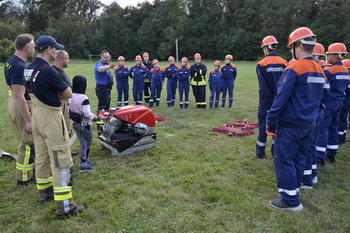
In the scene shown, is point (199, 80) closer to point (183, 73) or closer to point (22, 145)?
point (183, 73)

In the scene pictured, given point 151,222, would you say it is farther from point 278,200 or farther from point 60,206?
point 278,200

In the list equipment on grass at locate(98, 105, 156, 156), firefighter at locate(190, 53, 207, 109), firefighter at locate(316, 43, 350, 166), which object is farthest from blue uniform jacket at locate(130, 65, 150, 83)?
firefighter at locate(316, 43, 350, 166)

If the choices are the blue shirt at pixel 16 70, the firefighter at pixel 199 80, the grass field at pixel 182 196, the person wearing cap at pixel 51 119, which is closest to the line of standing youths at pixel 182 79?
the firefighter at pixel 199 80

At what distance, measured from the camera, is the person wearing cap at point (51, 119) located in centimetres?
326

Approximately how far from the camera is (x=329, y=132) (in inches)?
215

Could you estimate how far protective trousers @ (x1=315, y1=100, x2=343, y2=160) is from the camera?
498 cm

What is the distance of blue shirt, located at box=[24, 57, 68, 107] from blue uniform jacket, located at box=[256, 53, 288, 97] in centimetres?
371

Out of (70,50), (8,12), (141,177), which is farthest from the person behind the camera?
(8,12)

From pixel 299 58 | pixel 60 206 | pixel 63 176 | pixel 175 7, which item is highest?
pixel 175 7

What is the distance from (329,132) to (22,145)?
19.4 feet

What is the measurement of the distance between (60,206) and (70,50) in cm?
6548

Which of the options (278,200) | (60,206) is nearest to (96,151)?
(60,206)

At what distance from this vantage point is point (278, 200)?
12.6ft

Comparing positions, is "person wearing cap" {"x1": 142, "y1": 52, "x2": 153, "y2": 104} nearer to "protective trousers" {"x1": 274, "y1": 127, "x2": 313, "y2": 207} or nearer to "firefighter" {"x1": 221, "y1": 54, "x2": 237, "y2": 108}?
"firefighter" {"x1": 221, "y1": 54, "x2": 237, "y2": 108}
